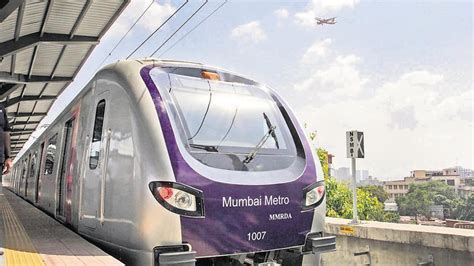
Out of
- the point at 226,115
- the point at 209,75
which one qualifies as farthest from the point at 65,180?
the point at 226,115

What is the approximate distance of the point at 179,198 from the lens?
3395mm

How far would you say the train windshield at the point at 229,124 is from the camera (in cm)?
380

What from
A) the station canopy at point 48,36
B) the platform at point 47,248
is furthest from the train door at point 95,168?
the station canopy at point 48,36

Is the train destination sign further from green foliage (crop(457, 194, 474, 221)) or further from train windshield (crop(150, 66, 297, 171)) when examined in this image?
green foliage (crop(457, 194, 474, 221))

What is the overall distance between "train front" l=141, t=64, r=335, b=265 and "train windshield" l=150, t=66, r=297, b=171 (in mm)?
10

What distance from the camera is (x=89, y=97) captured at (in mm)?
4977

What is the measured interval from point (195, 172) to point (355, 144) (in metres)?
5.97

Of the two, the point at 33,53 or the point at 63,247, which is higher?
the point at 33,53

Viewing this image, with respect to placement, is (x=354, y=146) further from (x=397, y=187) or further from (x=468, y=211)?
(x=397, y=187)

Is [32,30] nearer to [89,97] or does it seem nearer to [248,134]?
[89,97]

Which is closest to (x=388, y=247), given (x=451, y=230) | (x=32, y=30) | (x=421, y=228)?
(x=421, y=228)

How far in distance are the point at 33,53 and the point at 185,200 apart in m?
18.3

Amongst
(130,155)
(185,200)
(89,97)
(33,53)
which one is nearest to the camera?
(185,200)

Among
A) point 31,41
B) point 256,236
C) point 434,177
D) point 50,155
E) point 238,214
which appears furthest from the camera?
point 434,177
